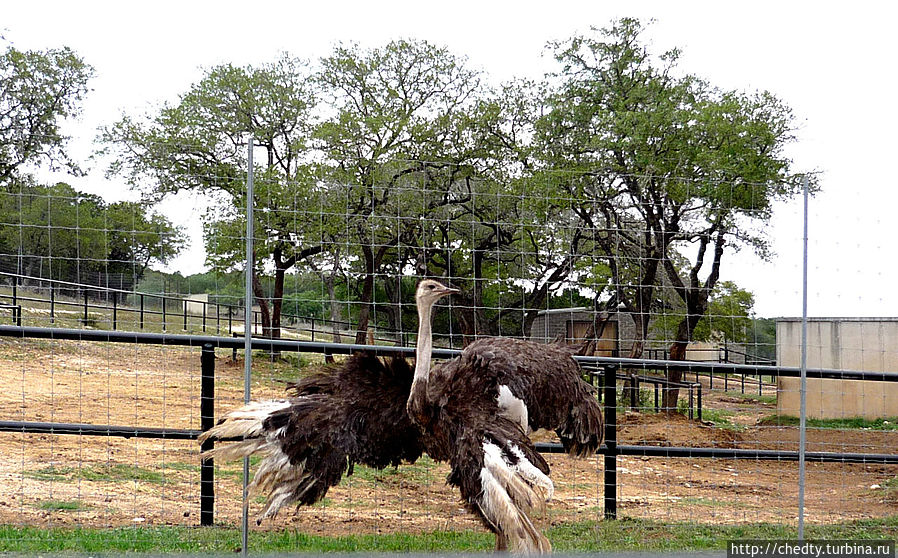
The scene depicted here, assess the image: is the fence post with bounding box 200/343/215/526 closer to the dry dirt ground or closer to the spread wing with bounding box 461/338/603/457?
the dry dirt ground

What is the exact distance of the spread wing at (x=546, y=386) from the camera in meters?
5.24

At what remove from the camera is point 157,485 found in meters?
7.11

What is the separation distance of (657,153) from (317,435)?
1098 centimetres

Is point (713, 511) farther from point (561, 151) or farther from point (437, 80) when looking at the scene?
point (437, 80)

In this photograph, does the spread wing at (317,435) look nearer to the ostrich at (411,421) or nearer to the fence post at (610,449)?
the ostrich at (411,421)

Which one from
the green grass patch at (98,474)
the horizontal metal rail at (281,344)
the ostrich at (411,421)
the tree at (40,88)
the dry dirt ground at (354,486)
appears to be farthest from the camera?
the tree at (40,88)

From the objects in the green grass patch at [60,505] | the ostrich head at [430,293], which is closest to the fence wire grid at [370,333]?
the green grass patch at [60,505]

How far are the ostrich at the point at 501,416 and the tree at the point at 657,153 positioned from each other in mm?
6436

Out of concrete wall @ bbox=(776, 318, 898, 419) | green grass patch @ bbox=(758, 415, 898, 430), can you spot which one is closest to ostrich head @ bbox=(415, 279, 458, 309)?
green grass patch @ bbox=(758, 415, 898, 430)

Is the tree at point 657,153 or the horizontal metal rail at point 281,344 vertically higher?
the tree at point 657,153

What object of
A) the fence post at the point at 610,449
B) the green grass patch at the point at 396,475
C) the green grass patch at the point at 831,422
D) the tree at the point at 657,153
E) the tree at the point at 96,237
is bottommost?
the green grass patch at the point at 831,422

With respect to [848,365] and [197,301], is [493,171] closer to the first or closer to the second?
[848,365]

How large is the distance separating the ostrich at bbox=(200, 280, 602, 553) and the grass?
1.27ft

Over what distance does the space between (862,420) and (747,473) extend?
4306 millimetres
